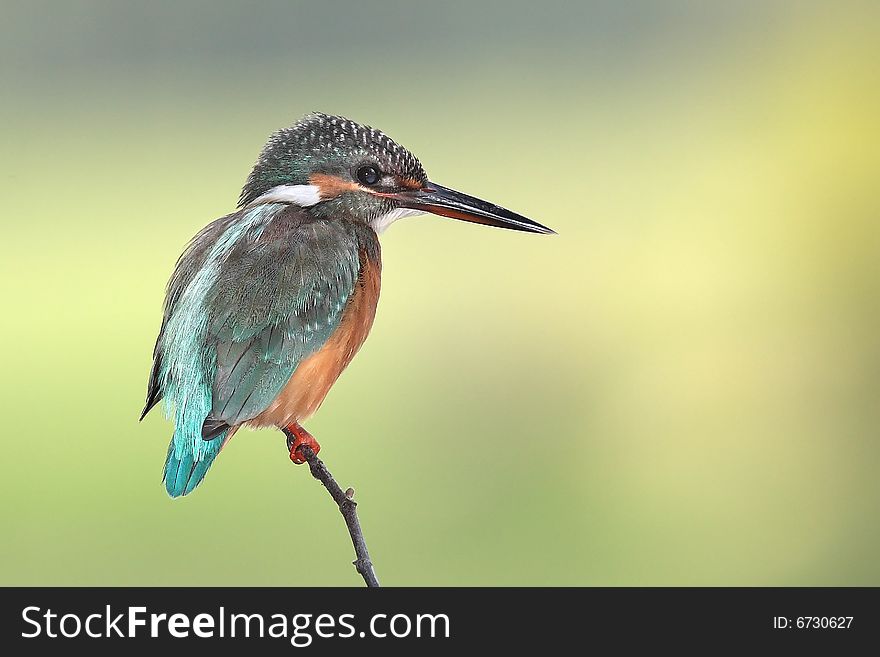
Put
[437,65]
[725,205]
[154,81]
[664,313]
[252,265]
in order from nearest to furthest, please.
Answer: [252,265], [664,313], [725,205], [154,81], [437,65]

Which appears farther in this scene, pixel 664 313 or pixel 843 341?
pixel 664 313

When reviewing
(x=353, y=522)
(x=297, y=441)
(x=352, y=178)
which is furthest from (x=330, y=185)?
(x=353, y=522)

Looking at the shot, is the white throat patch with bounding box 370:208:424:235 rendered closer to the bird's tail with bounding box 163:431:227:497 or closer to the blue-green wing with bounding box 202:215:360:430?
the blue-green wing with bounding box 202:215:360:430

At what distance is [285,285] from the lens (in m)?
1.26

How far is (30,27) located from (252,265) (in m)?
4.91

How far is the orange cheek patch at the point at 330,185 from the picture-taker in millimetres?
1332

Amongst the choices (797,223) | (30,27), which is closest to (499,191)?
(797,223)

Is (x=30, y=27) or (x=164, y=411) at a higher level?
(x=30, y=27)

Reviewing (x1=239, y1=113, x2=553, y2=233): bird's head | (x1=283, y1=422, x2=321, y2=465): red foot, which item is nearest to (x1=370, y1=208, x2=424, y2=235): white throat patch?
(x1=239, y1=113, x2=553, y2=233): bird's head

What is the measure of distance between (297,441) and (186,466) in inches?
6.0

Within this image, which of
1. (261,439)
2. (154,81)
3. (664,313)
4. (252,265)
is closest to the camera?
(252,265)

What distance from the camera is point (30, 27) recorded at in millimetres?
5555

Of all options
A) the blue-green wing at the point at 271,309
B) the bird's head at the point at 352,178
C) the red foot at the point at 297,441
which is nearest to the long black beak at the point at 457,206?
the bird's head at the point at 352,178

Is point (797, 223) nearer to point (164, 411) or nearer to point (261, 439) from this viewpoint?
point (261, 439)
